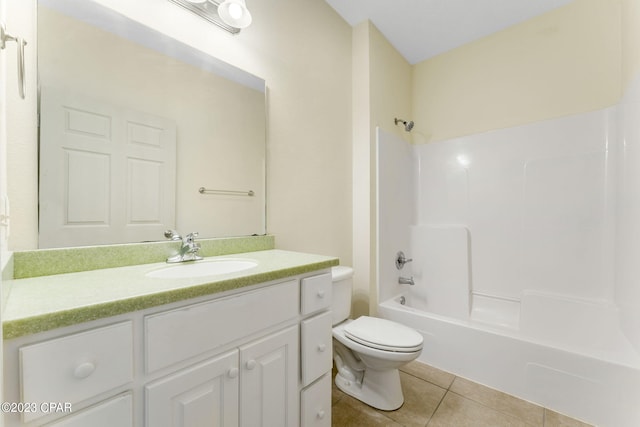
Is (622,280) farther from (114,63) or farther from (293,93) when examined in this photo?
(114,63)

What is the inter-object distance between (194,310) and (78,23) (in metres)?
1.11

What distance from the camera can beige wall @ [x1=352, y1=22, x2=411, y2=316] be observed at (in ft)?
6.74

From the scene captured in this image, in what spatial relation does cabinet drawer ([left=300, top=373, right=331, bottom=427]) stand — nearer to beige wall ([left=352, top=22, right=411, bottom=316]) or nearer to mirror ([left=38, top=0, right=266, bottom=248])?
mirror ([left=38, top=0, right=266, bottom=248])

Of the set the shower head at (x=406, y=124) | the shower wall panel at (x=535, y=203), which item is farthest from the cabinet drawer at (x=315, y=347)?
the shower head at (x=406, y=124)

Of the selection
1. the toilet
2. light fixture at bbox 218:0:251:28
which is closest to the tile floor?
the toilet

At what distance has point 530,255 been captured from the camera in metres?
2.03

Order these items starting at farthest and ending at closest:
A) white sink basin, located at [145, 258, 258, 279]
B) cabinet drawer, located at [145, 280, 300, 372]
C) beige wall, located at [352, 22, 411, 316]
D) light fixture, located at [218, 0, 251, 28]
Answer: beige wall, located at [352, 22, 411, 316], light fixture, located at [218, 0, 251, 28], white sink basin, located at [145, 258, 258, 279], cabinet drawer, located at [145, 280, 300, 372]

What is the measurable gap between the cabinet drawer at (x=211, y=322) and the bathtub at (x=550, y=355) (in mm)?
1399

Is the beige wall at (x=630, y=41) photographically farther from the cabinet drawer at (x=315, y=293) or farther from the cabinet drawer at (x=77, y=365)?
the cabinet drawer at (x=77, y=365)

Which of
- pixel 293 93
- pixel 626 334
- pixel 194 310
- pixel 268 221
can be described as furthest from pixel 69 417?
pixel 626 334

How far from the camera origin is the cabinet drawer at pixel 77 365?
495 millimetres

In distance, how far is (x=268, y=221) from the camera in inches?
59.6

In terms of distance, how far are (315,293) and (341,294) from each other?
1.90 feet

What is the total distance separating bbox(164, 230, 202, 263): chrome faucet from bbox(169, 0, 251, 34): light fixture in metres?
1.03
